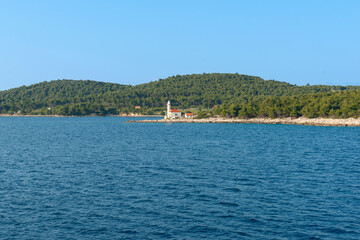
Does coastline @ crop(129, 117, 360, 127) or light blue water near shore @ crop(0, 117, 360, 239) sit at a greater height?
coastline @ crop(129, 117, 360, 127)

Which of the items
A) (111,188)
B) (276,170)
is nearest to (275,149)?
(276,170)

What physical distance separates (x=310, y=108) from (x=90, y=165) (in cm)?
11104

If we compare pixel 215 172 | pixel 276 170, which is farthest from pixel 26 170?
pixel 276 170

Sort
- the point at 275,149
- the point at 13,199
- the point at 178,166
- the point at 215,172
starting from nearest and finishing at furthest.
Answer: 1. the point at 13,199
2. the point at 215,172
3. the point at 178,166
4. the point at 275,149

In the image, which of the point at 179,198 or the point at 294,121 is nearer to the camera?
the point at 179,198

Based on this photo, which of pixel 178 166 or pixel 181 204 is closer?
pixel 181 204

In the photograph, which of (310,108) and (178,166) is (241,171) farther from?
(310,108)

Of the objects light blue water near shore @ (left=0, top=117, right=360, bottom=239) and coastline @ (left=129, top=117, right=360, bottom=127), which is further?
coastline @ (left=129, top=117, right=360, bottom=127)

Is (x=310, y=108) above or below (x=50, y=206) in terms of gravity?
above

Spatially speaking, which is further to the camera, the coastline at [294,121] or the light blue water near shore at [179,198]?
the coastline at [294,121]

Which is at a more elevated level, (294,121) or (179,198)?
(294,121)

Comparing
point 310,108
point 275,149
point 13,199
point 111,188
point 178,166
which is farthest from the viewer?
point 310,108

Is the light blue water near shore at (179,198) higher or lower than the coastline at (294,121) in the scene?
lower

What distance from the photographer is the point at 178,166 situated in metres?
41.0
